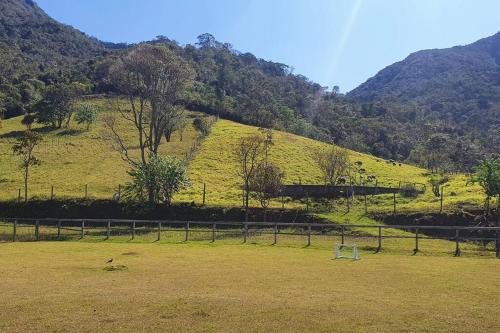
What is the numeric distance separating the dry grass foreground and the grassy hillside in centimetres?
2790

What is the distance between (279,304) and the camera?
13430 millimetres

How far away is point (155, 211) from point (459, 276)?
35.7 meters

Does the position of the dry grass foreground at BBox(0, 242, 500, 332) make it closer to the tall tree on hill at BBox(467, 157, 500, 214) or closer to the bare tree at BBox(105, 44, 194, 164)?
the tall tree on hill at BBox(467, 157, 500, 214)

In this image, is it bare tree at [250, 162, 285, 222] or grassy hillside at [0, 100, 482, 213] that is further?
grassy hillside at [0, 100, 482, 213]

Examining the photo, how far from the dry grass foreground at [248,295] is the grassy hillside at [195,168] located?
27.9m

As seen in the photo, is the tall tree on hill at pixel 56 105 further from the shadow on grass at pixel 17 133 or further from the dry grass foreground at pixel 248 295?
the dry grass foreground at pixel 248 295

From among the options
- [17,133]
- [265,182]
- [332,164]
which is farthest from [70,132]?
[265,182]

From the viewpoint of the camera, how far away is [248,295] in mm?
14578

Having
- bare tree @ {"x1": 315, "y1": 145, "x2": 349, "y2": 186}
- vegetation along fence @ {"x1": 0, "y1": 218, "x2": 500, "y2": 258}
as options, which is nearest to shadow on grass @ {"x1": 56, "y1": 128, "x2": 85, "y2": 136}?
bare tree @ {"x1": 315, "y1": 145, "x2": 349, "y2": 186}

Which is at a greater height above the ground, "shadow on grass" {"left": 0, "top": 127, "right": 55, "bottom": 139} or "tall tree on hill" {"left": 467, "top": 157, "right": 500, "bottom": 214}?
"shadow on grass" {"left": 0, "top": 127, "right": 55, "bottom": 139}

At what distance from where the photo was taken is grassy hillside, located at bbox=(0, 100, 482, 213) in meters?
55.0

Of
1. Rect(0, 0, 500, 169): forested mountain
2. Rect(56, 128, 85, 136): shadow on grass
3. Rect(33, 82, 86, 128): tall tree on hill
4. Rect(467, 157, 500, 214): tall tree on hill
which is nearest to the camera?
Rect(467, 157, 500, 214): tall tree on hill

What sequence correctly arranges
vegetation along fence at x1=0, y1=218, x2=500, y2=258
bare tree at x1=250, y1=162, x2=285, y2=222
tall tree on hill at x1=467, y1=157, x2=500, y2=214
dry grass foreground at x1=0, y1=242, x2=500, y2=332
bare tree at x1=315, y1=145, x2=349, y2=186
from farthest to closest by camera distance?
bare tree at x1=315, y1=145, x2=349, y2=186, bare tree at x1=250, y1=162, x2=285, y2=222, tall tree on hill at x1=467, y1=157, x2=500, y2=214, vegetation along fence at x1=0, y1=218, x2=500, y2=258, dry grass foreground at x1=0, y1=242, x2=500, y2=332

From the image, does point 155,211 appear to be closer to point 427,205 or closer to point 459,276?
point 427,205
